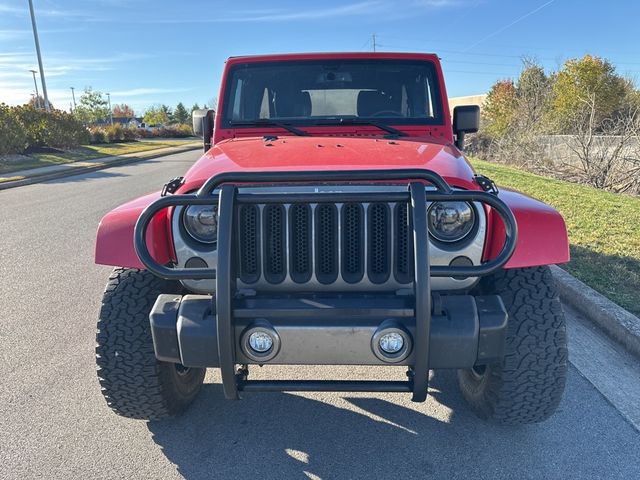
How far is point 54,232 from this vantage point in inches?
290

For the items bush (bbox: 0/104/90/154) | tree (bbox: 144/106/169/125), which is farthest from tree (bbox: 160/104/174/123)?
bush (bbox: 0/104/90/154)

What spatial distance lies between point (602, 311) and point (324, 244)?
8.92 ft

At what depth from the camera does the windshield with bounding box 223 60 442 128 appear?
3.62 m

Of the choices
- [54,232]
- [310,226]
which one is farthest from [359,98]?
[54,232]

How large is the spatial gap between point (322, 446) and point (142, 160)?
2274cm

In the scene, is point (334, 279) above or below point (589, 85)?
below

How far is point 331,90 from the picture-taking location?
3.64 metres

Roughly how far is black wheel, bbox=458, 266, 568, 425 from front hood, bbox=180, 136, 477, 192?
514mm

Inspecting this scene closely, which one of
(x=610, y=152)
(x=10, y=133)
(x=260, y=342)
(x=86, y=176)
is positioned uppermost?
(x=260, y=342)

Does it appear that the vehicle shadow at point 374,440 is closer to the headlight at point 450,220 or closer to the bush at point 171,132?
the headlight at point 450,220

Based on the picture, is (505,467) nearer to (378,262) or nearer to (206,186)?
(378,262)

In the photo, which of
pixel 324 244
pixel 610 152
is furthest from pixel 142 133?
pixel 324 244

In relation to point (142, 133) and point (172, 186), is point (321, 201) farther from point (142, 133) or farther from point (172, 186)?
point (142, 133)

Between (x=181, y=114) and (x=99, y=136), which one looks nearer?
(x=99, y=136)
